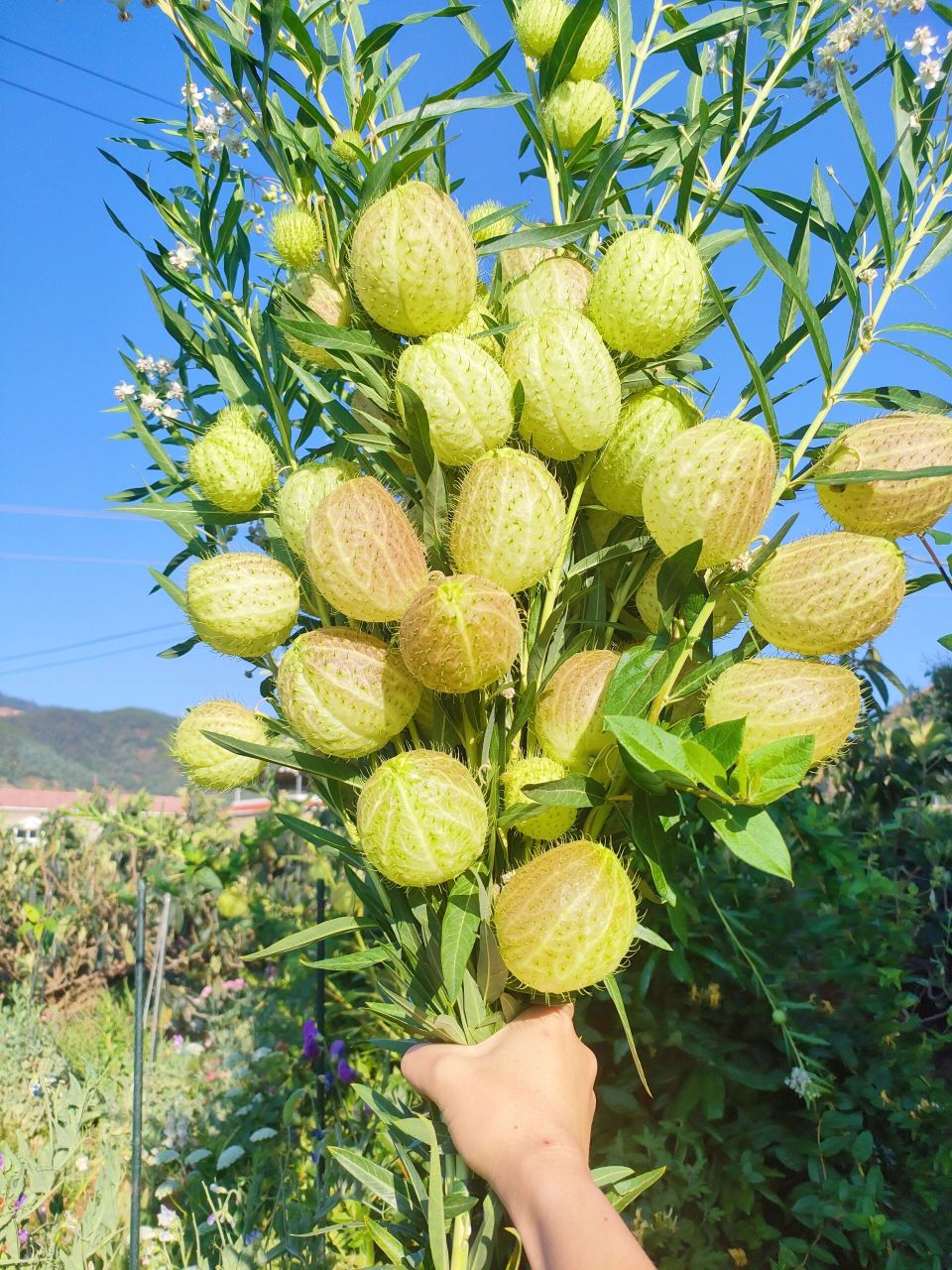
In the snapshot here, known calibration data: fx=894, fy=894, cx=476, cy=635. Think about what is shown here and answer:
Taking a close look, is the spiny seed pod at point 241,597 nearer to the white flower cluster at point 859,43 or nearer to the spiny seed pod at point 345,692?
the spiny seed pod at point 345,692

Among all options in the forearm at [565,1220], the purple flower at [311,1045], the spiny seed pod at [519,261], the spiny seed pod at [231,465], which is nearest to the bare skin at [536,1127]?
the forearm at [565,1220]

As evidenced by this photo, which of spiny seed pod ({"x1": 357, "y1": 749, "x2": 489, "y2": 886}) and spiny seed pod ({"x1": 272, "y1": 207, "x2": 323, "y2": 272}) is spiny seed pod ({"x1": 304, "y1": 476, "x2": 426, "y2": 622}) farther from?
spiny seed pod ({"x1": 272, "y1": 207, "x2": 323, "y2": 272})

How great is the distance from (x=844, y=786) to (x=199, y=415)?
2.21 meters

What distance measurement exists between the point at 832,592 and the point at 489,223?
1.64 feet

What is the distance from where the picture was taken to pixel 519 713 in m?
0.76

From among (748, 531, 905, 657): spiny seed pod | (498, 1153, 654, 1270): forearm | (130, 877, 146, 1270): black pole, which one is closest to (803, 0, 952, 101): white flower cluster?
(748, 531, 905, 657): spiny seed pod

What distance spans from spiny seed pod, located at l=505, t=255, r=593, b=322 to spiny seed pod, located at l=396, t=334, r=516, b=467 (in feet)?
0.32

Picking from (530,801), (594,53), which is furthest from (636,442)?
(594,53)

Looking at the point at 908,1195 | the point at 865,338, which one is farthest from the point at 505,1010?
the point at 908,1195

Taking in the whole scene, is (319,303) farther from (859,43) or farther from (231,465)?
(859,43)

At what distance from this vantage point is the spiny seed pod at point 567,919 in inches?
25.5

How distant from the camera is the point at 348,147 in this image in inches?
31.9

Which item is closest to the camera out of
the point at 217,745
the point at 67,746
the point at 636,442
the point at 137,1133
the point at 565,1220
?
the point at 565,1220

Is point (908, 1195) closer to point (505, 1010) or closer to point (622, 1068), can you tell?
point (622, 1068)
